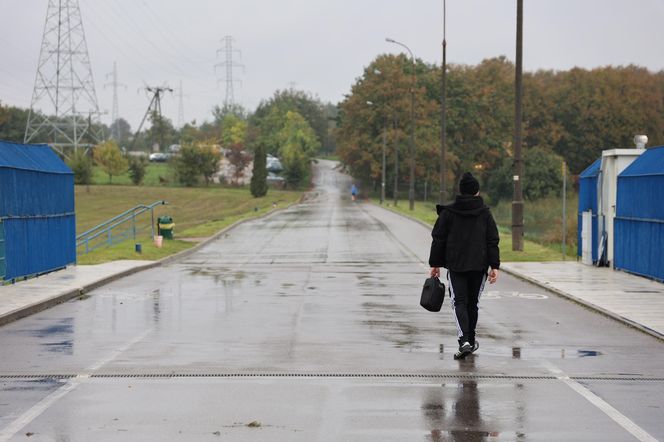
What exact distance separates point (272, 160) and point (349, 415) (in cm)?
13110

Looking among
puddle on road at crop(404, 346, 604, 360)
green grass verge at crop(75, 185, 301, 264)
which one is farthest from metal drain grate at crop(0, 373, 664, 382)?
green grass verge at crop(75, 185, 301, 264)

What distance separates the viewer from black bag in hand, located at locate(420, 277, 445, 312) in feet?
38.3

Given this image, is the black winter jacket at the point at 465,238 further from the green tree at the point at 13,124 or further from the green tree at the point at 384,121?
the green tree at the point at 13,124

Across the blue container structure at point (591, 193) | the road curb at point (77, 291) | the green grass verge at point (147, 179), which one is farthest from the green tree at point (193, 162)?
the blue container structure at point (591, 193)

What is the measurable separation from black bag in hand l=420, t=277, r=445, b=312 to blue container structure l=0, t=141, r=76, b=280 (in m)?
10.4

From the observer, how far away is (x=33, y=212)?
21391mm

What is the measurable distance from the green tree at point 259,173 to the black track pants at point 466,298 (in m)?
79.4

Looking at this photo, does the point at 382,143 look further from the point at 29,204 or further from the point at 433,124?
the point at 29,204

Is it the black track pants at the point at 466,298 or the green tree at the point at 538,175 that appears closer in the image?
the black track pants at the point at 466,298

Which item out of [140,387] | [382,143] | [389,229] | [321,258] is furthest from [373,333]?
[382,143]

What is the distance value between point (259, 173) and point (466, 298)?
261 feet

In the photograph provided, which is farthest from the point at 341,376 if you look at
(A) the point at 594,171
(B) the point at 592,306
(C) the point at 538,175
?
(C) the point at 538,175

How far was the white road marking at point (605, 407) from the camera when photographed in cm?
766

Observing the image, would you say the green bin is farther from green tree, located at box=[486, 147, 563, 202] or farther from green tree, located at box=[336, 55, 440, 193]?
green tree, located at box=[336, 55, 440, 193]
